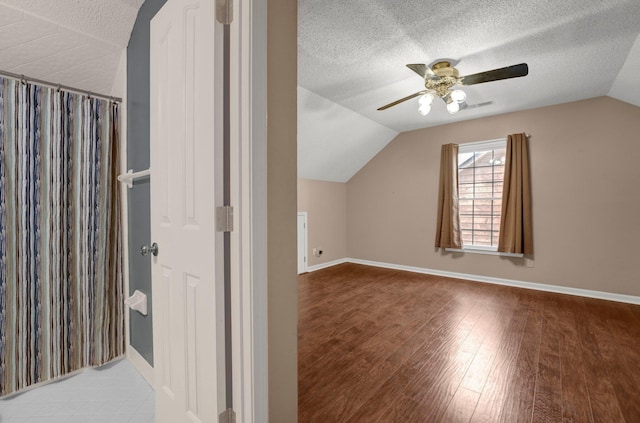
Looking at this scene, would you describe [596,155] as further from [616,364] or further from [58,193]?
[58,193]

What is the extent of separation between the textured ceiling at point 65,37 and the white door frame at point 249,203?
4.30 feet

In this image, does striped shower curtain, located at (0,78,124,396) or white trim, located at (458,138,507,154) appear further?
white trim, located at (458,138,507,154)

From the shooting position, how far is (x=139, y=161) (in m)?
1.81

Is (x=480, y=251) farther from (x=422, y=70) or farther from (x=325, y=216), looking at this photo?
(x=422, y=70)

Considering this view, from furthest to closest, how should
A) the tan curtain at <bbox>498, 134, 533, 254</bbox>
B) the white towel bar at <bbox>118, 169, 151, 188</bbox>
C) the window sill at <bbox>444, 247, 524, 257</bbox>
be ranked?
the window sill at <bbox>444, 247, 524, 257</bbox> → the tan curtain at <bbox>498, 134, 533, 254</bbox> → the white towel bar at <bbox>118, 169, 151, 188</bbox>

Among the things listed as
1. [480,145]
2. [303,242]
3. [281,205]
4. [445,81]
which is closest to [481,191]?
[480,145]

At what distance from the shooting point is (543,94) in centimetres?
329

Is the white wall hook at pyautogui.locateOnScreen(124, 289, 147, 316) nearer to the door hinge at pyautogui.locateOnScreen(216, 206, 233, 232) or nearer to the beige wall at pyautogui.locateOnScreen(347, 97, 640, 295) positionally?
Result: the door hinge at pyautogui.locateOnScreen(216, 206, 233, 232)

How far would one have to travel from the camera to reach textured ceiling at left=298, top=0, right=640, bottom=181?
1.86 meters

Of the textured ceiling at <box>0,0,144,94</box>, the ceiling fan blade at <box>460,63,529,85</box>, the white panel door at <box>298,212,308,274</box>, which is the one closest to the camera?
the textured ceiling at <box>0,0,144,94</box>

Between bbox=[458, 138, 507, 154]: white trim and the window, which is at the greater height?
bbox=[458, 138, 507, 154]: white trim

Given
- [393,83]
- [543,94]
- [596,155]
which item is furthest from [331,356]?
[596,155]

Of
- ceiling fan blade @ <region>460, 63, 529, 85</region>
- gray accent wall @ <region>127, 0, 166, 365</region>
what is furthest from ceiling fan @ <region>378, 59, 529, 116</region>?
gray accent wall @ <region>127, 0, 166, 365</region>

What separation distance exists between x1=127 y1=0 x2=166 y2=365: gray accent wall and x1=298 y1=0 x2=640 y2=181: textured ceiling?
3.46 ft
